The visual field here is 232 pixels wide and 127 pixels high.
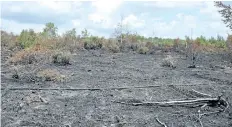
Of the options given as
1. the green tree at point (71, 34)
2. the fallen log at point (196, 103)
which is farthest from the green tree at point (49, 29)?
the fallen log at point (196, 103)

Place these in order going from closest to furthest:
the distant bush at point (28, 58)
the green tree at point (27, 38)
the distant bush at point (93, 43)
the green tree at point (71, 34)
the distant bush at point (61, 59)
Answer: the distant bush at point (28, 58) → the distant bush at point (61, 59) → the green tree at point (27, 38) → the distant bush at point (93, 43) → the green tree at point (71, 34)

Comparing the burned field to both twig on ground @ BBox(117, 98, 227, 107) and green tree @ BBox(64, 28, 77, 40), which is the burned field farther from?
green tree @ BBox(64, 28, 77, 40)

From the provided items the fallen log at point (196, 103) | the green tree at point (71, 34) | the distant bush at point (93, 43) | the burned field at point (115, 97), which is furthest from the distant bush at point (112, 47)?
the fallen log at point (196, 103)

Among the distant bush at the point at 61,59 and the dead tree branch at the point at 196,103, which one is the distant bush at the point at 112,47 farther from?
the dead tree branch at the point at 196,103

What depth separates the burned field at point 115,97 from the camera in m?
7.68

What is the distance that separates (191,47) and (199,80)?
851 cm

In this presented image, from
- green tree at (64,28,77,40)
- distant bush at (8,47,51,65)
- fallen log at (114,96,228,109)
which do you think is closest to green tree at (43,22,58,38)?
green tree at (64,28,77,40)

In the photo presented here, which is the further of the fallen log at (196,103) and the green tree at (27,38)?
the green tree at (27,38)

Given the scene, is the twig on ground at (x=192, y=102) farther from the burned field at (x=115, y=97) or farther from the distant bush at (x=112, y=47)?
the distant bush at (x=112, y=47)

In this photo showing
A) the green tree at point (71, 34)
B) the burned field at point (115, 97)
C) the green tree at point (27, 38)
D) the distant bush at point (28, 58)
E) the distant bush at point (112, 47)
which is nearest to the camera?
the burned field at point (115, 97)

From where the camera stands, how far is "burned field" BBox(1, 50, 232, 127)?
7684 millimetres

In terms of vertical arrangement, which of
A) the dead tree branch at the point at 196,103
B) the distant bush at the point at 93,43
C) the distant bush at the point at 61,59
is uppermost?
the distant bush at the point at 93,43

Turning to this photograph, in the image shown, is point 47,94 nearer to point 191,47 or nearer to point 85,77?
point 85,77

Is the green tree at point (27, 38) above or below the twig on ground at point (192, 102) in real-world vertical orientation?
above
